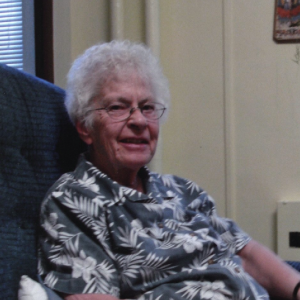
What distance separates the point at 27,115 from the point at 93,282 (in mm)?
457

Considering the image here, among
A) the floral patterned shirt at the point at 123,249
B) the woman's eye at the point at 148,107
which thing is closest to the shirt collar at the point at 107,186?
the floral patterned shirt at the point at 123,249

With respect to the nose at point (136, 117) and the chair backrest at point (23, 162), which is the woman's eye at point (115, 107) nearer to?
the nose at point (136, 117)

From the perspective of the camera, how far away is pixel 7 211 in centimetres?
101

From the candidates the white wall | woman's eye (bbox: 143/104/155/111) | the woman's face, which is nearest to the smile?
the woman's face

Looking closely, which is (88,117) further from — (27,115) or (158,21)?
(158,21)

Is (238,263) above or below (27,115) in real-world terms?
below

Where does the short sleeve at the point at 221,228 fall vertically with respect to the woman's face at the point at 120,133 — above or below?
below

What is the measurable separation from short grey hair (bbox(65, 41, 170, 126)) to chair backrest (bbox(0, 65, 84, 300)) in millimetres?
74

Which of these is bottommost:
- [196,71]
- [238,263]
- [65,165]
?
[238,263]

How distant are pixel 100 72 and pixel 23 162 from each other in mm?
325

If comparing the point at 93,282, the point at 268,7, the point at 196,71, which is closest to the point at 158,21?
the point at 196,71

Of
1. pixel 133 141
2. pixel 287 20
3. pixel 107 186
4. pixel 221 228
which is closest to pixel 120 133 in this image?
pixel 133 141

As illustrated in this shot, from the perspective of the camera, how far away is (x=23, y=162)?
1.08 metres

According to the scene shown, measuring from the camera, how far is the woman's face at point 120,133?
116 cm
